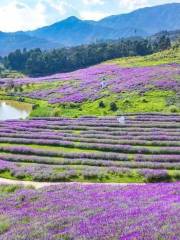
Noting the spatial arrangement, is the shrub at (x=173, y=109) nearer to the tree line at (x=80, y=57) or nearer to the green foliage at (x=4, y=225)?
the green foliage at (x=4, y=225)

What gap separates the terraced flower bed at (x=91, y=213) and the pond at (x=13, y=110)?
153ft

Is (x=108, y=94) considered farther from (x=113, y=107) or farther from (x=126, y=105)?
(x=113, y=107)

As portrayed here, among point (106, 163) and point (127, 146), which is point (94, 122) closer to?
point (127, 146)

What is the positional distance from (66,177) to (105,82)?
53184 millimetres

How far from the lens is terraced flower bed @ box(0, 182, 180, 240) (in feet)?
44.7

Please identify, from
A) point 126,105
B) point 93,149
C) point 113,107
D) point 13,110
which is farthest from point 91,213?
point 13,110

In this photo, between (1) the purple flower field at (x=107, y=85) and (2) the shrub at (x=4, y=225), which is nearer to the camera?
(2) the shrub at (x=4, y=225)

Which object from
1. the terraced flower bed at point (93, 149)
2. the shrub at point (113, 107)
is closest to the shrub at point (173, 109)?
the terraced flower bed at point (93, 149)

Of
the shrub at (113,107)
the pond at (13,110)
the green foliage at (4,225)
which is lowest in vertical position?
the pond at (13,110)

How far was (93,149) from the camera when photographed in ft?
122

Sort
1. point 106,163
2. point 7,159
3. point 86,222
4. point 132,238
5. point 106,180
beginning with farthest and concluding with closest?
1. point 7,159
2. point 106,163
3. point 106,180
4. point 86,222
5. point 132,238

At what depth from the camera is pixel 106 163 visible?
32.2 meters

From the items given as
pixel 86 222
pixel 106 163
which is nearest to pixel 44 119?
pixel 106 163

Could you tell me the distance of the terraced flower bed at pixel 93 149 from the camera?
29.2 m
